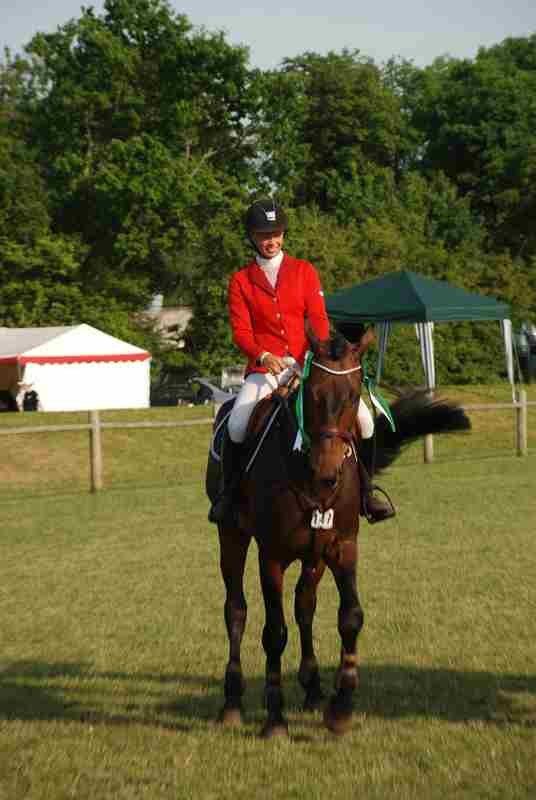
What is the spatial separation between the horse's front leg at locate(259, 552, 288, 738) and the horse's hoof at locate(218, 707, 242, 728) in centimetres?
21

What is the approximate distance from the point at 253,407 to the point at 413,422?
5.70 feet

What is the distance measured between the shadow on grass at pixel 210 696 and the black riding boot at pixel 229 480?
3.71 feet

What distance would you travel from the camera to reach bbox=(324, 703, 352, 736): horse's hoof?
6.15 m

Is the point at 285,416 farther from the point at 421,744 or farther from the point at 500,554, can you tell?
the point at 500,554

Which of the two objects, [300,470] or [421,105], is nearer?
[300,470]

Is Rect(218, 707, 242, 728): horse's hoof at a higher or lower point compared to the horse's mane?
lower

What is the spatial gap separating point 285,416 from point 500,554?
7047mm

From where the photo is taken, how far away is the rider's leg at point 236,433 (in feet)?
22.2

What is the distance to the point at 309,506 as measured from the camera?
611cm

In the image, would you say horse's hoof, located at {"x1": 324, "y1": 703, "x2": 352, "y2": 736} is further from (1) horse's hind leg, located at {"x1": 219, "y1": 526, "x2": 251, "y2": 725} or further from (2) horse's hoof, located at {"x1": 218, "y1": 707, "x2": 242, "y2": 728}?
(1) horse's hind leg, located at {"x1": 219, "y1": 526, "x2": 251, "y2": 725}

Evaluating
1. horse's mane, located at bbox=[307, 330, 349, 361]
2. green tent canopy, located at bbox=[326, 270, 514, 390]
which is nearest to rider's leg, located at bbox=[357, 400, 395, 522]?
horse's mane, located at bbox=[307, 330, 349, 361]

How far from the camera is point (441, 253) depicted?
48656 mm

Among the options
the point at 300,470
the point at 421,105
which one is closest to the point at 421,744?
the point at 300,470

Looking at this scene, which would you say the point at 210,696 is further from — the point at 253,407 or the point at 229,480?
the point at 253,407
